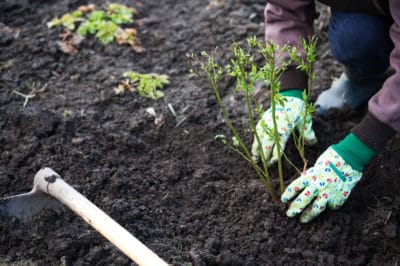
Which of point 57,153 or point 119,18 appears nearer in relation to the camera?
point 57,153

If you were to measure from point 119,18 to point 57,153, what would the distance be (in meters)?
1.34

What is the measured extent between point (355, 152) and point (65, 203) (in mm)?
1173

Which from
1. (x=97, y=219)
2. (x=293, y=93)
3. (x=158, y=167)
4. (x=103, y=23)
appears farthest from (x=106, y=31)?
(x=97, y=219)

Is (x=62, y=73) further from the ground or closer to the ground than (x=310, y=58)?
closer to the ground

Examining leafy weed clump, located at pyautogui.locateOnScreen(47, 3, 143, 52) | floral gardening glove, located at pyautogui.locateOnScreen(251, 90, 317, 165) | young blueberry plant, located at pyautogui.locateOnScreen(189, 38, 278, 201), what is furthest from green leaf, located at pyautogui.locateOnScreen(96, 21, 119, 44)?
floral gardening glove, located at pyautogui.locateOnScreen(251, 90, 317, 165)

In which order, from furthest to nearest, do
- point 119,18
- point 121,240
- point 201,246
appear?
point 119,18, point 201,246, point 121,240

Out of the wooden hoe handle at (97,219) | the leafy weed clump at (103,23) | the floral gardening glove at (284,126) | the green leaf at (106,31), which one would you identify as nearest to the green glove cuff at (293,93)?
the floral gardening glove at (284,126)

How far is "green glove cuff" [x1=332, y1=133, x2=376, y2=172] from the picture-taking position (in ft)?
7.17

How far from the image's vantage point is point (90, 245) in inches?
84.4

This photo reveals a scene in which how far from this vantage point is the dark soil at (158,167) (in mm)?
2145

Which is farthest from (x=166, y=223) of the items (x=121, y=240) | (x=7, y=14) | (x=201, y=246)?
(x=7, y=14)

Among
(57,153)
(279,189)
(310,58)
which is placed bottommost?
(279,189)

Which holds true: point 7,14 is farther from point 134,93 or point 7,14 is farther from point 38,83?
point 134,93

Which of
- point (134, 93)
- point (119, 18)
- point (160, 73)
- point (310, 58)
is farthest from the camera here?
point (119, 18)
